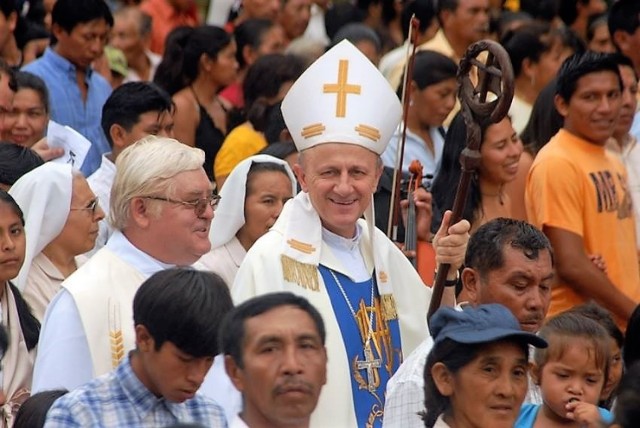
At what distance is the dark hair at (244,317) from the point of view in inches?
208

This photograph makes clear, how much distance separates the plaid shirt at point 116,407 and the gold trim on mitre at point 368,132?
1.90 metres

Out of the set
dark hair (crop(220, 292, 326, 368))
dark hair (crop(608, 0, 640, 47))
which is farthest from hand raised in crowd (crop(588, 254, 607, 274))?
dark hair (crop(220, 292, 326, 368))

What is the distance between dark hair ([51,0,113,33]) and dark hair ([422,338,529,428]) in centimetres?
576

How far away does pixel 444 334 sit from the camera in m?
5.71

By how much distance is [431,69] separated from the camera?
10945mm

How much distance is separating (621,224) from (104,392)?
431 centimetres

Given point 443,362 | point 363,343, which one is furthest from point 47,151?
point 443,362

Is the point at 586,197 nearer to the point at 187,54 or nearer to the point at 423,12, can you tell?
the point at 187,54

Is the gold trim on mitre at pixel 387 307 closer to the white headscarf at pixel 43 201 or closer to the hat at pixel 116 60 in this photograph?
the white headscarf at pixel 43 201

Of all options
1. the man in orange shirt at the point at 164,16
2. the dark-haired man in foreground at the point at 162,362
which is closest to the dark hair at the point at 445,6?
the man in orange shirt at the point at 164,16

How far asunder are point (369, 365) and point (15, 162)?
2.17m

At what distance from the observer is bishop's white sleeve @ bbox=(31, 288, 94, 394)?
655 cm

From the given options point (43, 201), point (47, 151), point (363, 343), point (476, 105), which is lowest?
point (363, 343)

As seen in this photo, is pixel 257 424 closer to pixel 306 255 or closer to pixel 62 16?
pixel 306 255
